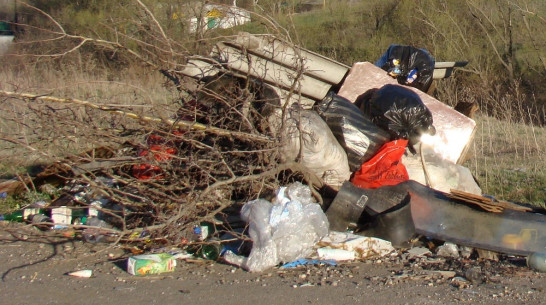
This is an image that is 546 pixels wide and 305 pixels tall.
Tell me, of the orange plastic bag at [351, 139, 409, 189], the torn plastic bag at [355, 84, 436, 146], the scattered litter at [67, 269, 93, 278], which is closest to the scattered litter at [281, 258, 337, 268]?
the orange plastic bag at [351, 139, 409, 189]

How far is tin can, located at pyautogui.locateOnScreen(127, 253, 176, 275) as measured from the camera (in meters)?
4.06

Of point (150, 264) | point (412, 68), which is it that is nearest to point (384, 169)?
point (412, 68)

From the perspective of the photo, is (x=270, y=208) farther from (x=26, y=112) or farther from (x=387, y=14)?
(x=387, y=14)

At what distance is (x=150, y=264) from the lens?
4.08 m

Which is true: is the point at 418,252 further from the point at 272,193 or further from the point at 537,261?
the point at 272,193

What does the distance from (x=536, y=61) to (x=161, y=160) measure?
1265 cm

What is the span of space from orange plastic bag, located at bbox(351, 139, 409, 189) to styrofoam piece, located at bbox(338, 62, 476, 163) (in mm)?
519

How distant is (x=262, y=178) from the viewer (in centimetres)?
455

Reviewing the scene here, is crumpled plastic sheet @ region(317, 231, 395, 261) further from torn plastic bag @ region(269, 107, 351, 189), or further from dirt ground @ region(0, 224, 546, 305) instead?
torn plastic bag @ region(269, 107, 351, 189)

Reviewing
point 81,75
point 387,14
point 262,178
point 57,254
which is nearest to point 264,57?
point 262,178

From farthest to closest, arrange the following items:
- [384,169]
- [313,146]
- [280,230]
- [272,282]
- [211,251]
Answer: [384,169]
[313,146]
[211,251]
[280,230]
[272,282]

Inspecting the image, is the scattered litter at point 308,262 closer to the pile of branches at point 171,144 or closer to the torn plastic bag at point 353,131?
the pile of branches at point 171,144

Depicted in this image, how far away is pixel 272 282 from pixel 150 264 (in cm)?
77

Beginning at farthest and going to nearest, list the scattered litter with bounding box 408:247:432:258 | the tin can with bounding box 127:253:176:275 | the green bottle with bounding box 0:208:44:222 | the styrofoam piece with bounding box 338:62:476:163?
the styrofoam piece with bounding box 338:62:476:163 < the green bottle with bounding box 0:208:44:222 < the scattered litter with bounding box 408:247:432:258 < the tin can with bounding box 127:253:176:275
